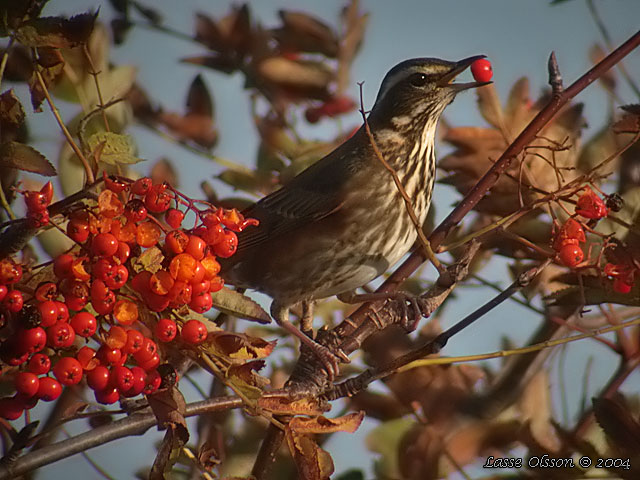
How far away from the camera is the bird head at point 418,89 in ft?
6.23

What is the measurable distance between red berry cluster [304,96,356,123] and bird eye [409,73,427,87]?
0.53ft

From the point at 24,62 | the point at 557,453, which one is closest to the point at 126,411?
the point at 24,62

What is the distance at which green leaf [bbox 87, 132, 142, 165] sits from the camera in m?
1.07

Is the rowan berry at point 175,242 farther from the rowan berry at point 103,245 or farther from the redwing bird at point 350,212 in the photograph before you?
the redwing bird at point 350,212

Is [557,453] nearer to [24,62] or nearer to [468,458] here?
[468,458]

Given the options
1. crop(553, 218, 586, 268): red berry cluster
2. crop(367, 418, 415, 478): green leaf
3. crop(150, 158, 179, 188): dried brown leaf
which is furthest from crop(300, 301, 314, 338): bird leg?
crop(553, 218, 586, 268): red berry cluster

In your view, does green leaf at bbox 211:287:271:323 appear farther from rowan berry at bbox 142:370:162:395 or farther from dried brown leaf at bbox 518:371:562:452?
dried brown leaf at bbox 518:371:562:452

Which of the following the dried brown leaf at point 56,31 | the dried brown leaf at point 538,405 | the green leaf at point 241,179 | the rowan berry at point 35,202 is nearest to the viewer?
the rowan berry at point 35,202

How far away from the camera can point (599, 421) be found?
1261mm

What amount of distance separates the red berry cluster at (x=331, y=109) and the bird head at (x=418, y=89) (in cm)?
13

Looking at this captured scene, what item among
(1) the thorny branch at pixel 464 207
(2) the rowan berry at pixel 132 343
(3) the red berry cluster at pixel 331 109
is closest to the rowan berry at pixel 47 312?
(2) the rowan berry at pixel 132 343

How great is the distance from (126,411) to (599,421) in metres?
0.75

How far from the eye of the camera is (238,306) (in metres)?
1.15

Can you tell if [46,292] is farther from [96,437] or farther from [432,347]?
[432,347]
